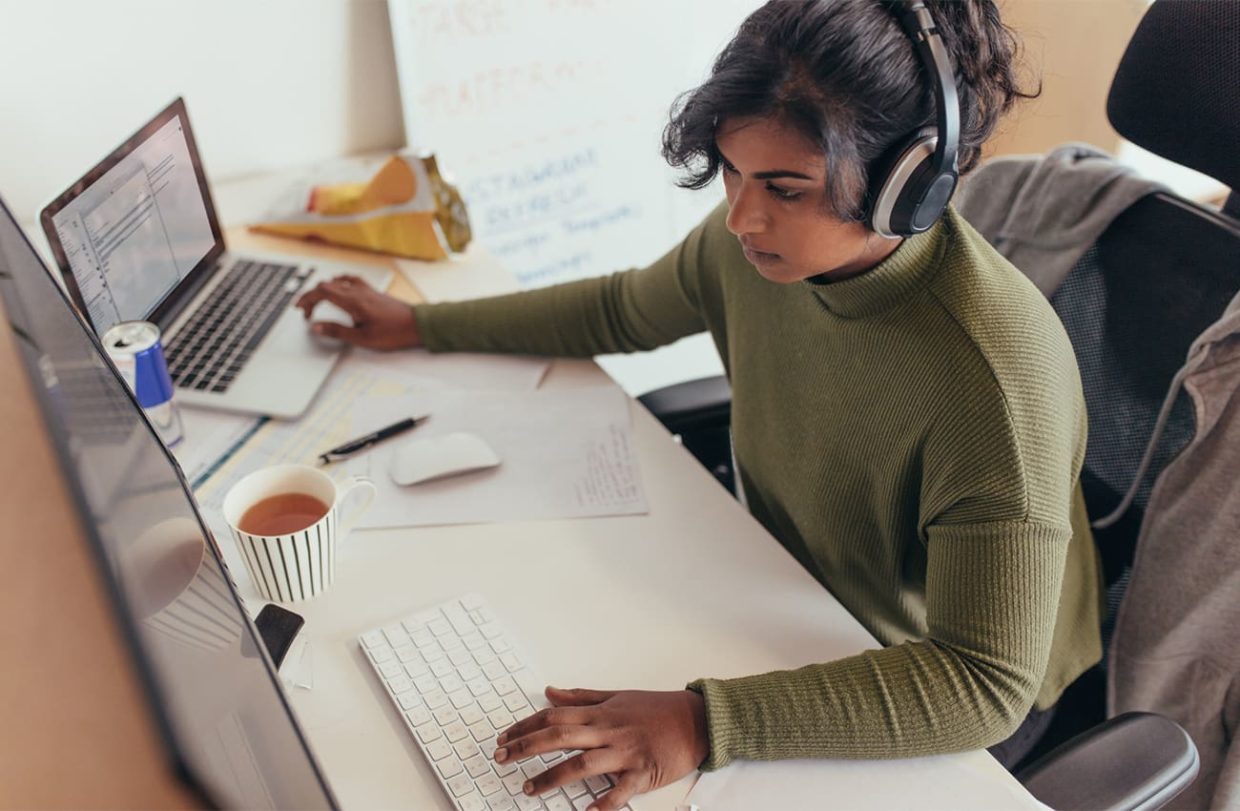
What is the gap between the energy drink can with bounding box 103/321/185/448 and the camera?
0.94 metres

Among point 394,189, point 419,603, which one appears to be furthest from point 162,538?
point 394,189

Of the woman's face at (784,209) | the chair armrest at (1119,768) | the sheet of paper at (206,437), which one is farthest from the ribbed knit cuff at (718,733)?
the sheet of paper at (206,437)

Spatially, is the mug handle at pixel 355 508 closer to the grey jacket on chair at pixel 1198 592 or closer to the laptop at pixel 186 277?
the laptop at pixel 186 277

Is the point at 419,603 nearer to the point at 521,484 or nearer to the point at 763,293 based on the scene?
the point at 521,484

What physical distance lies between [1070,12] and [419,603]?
1414mm

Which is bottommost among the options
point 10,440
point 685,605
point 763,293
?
point 685,605

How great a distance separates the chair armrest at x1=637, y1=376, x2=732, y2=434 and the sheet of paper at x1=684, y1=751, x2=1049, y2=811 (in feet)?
1.70

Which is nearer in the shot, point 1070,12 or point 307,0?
point 307,0

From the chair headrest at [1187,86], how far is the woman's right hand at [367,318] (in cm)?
79

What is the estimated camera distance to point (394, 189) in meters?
1.32

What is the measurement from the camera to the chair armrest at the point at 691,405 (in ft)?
3.95

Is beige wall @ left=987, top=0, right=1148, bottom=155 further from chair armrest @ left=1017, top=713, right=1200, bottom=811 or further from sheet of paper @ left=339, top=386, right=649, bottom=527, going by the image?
chair armrest @ left=1017, top=713, right=1200, bottom=811

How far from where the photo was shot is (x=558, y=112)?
164 cm

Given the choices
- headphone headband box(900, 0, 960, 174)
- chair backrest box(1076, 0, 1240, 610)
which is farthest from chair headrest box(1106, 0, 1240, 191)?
headphone headband box(900, 0, 960, 174)
